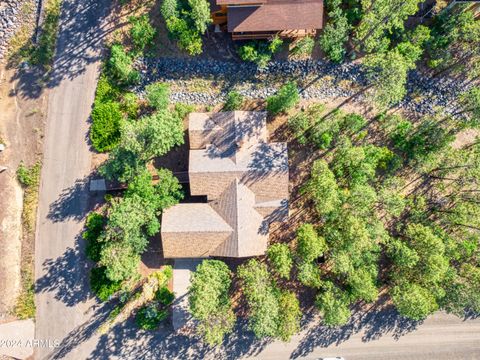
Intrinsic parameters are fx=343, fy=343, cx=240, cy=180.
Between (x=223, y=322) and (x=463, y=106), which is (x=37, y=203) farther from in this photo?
(x=463, y=106)

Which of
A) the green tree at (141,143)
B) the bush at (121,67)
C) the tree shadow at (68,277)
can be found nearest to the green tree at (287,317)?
the green tree at (141,143)

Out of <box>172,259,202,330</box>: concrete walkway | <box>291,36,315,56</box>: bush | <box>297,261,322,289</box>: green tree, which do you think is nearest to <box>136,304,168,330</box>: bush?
<box>172,259,202,330</box>: concrete walkway

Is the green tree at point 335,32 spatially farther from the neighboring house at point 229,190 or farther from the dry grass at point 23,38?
the dry grass at point 23,38

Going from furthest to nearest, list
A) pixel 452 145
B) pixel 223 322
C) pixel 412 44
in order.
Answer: pixel 452 145, pixel 412 44, pixel 223 322

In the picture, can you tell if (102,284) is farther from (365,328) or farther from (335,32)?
(335,32)

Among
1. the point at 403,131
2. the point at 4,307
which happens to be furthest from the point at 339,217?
the point at 4,307

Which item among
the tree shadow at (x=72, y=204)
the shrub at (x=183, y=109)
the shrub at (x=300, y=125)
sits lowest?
the tree shadow at (x=72, y=204)
